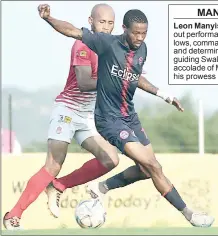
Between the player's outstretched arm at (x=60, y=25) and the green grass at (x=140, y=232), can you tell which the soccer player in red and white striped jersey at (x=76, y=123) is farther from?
the green grass at (x=140, y=232)

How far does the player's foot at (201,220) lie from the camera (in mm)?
10352

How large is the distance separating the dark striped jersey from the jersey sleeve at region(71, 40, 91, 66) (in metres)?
0.40

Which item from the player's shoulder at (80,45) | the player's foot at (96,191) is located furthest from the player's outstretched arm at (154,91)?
the player's foot at (96,191)

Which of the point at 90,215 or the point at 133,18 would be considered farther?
the point at 90,215

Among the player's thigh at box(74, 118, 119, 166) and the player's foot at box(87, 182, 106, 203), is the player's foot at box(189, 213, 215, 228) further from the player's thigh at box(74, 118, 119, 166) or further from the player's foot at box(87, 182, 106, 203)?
the player's foot at box(87, 182, 106, 203)

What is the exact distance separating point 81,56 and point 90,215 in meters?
1.64

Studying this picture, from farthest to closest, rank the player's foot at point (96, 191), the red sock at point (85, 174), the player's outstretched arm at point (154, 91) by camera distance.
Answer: the red sock at point (85, 174), the player's foot at point (96, 191), the player's outstretched arm at point (154, 91)

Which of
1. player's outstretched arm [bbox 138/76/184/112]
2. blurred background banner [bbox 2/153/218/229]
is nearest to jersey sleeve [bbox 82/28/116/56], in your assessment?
player's outstretched arm [bbox 138/76/184/112]

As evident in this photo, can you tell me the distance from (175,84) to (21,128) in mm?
24586

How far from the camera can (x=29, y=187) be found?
10930 mm

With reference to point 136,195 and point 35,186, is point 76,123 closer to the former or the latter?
point 35,186

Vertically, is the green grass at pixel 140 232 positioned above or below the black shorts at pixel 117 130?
below

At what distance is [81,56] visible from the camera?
427 inches

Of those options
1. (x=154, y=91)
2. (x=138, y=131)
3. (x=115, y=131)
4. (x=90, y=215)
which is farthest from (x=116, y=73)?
(x=90, y=215)
